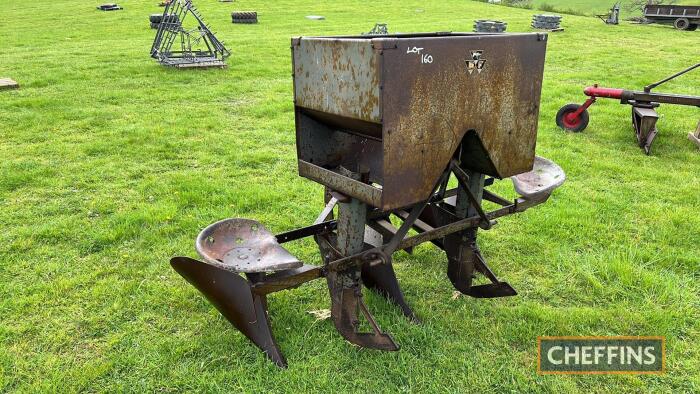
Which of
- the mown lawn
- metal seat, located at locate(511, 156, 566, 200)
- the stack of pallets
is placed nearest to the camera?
metal seat, located at locate(511, 156, 566, 200)

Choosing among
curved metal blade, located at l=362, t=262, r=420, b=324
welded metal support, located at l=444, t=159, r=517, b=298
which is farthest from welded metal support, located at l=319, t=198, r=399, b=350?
welded metal support, located at l=444, t=159, r=517, b=298

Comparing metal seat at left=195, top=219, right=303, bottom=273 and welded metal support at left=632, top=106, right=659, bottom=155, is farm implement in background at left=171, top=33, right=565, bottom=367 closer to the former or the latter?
metal seat at left=195, top=219, right=303, bottom=273

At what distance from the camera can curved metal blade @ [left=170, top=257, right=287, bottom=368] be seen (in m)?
2.81

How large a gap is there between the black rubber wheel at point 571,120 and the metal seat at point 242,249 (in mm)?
5753

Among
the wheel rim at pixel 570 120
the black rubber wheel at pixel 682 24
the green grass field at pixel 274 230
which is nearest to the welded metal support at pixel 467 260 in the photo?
the green grass field at pixel 274 230

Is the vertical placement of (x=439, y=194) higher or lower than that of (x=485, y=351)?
higher

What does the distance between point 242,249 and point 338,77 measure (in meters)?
1.14

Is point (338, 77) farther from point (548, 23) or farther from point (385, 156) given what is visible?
point (548, 23)

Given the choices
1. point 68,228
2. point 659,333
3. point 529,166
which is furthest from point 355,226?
point 68,228

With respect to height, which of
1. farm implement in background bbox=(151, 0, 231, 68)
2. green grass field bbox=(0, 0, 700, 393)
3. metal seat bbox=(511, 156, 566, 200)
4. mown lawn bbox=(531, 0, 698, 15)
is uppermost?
mown lawn bbox=(531, 0, 698, 15)

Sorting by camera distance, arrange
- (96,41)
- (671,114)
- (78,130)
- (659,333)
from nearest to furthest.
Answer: (659,333) < (78,130) < (671,114) < (96,41)

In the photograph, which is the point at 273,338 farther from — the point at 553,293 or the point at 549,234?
the point at 549,234

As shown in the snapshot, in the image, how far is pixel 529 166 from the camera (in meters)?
2.95

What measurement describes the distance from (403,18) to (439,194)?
21441 mm
